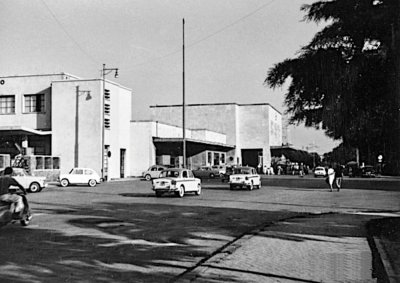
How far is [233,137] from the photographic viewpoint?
3538 inches

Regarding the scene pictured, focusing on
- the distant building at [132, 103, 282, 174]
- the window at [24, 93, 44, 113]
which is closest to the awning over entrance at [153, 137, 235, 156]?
the distant building at [132, 103, 282, 174]

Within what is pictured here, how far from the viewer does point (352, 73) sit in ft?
31.4

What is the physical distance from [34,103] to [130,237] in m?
45.2

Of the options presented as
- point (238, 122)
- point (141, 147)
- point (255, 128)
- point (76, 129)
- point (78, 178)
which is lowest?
point (78, 178)

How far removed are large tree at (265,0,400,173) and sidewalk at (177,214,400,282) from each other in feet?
7.15

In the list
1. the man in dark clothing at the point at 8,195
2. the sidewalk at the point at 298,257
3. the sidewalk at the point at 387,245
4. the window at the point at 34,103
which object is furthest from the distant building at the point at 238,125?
the sidewalk at the point at 298,257

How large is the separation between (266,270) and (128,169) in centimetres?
4940

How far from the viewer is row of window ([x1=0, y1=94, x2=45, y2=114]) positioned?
53.0m

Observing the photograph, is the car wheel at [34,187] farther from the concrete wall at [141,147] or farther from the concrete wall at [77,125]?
the concrete wall at [141,147]

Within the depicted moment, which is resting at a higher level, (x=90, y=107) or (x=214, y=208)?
(x=90, y=107)

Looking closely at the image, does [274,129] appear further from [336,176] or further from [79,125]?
[336,176]

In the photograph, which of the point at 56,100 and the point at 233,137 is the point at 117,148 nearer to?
the point at 56,100

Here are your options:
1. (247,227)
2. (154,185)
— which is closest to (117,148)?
(154,185)

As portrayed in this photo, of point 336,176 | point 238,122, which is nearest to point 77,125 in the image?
point 336,176
